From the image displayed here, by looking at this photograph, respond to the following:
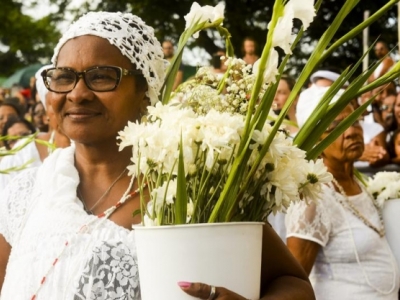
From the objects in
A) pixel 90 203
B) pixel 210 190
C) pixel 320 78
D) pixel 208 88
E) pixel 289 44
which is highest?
pixel 289 44

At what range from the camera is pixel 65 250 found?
2756 mm

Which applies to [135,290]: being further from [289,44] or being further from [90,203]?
[289,44]

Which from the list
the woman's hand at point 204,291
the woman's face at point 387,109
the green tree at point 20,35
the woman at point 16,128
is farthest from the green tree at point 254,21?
the woman's hand at point 204,291

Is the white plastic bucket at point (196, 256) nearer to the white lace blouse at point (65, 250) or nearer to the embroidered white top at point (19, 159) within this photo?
the white lace blouse at point (65, 250)

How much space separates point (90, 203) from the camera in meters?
2.95

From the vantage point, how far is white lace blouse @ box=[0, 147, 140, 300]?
271cm

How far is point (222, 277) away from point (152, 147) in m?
0.36

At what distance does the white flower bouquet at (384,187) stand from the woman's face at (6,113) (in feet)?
14.6

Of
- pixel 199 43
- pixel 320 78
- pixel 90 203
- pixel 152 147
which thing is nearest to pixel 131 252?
pixel 90 203

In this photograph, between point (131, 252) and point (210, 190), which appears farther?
point (131, 252)

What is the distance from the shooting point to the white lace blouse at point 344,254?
5.02 m

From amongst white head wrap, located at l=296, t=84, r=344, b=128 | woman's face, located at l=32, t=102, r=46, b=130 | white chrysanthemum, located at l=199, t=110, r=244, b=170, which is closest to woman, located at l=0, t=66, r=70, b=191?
white head wrap, located at l=296, t=84, r=344, b=128

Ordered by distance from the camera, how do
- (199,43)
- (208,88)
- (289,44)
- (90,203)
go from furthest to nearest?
(199,43), (90,203), (208,88), (289,44)

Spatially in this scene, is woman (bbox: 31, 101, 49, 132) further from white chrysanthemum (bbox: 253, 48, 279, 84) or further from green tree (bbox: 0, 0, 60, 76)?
green tree (bbox: 0, 0, 60, 76)
